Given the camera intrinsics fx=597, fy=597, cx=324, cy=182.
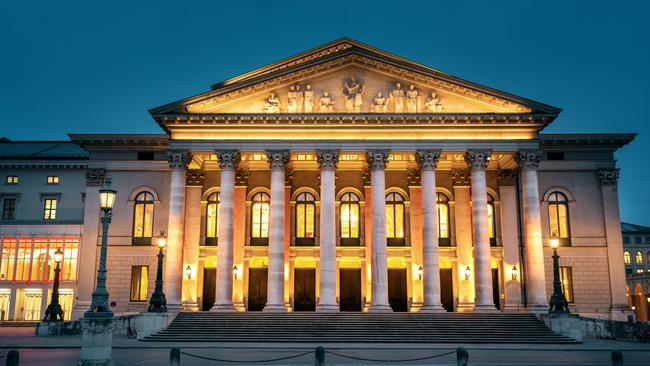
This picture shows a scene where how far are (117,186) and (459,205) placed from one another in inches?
1028

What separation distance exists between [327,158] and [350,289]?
11.1 meters

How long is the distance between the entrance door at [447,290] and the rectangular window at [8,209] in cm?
3707

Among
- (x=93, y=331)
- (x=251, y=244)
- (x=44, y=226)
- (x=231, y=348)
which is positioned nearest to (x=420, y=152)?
(x=251, y=244)

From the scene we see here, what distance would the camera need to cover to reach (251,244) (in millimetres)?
45219

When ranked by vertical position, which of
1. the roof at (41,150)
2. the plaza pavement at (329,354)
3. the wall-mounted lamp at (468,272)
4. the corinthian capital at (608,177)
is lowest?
the plaza pavement at (329,354)

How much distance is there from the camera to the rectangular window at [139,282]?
1757 inches

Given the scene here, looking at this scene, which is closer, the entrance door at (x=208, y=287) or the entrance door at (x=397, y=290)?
the entrance door at (x=208, y=287)

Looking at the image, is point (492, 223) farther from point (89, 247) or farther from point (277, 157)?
point (89, 247)

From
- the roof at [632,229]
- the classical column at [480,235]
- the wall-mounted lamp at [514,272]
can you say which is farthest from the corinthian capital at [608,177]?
the roof at [632,229]

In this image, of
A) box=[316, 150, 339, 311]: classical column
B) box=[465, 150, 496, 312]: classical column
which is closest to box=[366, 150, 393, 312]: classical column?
box=[316, 150, 339, 311]: classical column

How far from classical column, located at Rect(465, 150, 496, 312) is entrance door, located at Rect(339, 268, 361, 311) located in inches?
363

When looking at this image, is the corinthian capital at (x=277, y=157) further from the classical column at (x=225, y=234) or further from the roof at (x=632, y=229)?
the roof at (x=632, y=229)

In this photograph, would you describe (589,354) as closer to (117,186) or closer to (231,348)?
(231,348)

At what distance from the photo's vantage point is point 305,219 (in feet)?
151
